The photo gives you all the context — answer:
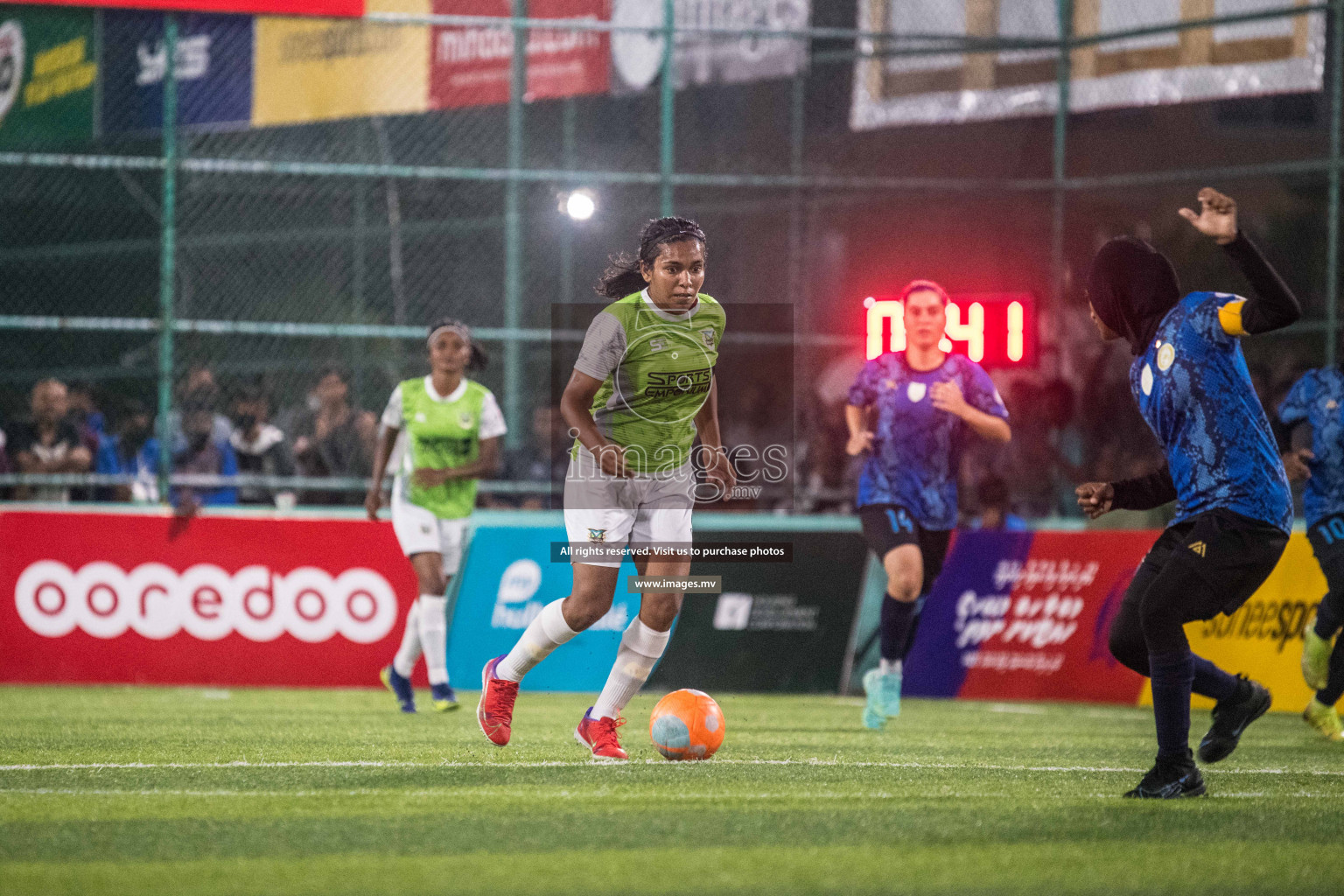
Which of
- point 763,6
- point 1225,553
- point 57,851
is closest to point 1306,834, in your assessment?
point 1225,553

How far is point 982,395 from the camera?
31.7ft

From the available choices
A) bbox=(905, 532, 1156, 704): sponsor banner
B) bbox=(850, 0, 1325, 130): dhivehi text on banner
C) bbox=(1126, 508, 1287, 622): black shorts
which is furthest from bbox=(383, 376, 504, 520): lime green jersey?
bbox=(850, 0, 1325, 130): dhivehi text on banner

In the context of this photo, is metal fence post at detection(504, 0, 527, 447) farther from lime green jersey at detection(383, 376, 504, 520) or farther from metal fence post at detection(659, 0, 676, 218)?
lime green jersey at detection(383, 376, 504, 520)

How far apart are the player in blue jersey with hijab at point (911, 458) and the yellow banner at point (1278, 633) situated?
281 centimetres

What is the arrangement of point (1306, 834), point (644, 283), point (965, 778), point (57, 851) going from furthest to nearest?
1. point (644, 283)
2. point (965, 778)
3. point (1306, 834)
4. point (57, 851)

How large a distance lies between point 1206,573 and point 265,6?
10.4m

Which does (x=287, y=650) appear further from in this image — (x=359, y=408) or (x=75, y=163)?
(x=75, y=163)

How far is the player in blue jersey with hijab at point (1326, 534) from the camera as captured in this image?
931 cm

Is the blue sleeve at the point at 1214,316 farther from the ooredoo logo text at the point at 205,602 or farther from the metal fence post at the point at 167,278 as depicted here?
the metal fence post at the point at 167,278

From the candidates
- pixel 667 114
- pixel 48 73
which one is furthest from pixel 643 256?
pixel 48 73

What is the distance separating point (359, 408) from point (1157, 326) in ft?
29.0

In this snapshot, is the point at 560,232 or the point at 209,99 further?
the point at 560,232

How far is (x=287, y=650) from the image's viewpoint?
12227 millimetres

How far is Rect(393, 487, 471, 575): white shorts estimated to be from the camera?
400 inches
